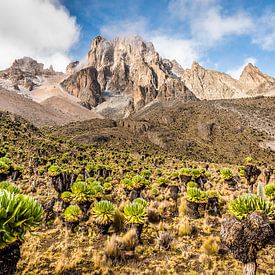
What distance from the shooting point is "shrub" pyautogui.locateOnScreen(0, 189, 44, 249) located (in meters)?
5.55

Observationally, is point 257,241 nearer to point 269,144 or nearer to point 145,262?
point 145,262

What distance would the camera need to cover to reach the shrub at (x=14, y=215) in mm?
5555

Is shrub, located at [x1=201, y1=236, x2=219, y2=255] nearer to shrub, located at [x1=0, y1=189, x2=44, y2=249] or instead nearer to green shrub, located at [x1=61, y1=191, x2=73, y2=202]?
shrub, located at [x1=0, y1=189, x2=44, y2=249]

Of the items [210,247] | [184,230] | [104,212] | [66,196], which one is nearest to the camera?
[210,247]

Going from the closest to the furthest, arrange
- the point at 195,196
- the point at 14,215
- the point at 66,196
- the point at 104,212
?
the point at 14,215
the point at 104,212
the point at 195,196
the point at 66,196

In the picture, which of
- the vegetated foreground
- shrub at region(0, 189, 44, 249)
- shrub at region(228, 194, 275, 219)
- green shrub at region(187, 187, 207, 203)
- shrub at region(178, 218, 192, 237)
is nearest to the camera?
shrub at region(0, 189, 44, 249)

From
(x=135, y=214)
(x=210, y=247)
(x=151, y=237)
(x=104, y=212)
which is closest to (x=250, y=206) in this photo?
(x=210, y=247)

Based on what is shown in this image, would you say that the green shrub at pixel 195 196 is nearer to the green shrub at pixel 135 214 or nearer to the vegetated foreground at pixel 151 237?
the vegetated foreground at pixel 151 237

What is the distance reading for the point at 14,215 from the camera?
562 cm

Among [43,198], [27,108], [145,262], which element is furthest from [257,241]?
[27,108]

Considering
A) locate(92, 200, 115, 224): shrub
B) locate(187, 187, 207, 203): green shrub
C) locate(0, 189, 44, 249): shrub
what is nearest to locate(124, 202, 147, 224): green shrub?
locate(92, 200, 115, 224): shrub

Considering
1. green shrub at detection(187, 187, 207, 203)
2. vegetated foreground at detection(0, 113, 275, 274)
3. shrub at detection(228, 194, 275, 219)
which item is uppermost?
shrub at detection(228, 194, 275, 219)

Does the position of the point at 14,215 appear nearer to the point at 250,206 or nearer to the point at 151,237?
the point at 250,206

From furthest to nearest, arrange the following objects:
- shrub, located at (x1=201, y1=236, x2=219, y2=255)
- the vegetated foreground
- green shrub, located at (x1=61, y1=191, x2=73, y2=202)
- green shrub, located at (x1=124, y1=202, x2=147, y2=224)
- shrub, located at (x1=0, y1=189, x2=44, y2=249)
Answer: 1. green shrub, located at (x1=61, y1=191, x2=73, y2=202)
2. green shrub, located at (x1=124, y1=202, x2=147, y2=224)
3. shrub, located at (x1=201, y1=236, x2=219, y2=255)
4. the vegetated foreground
5. shrub, located at (x1=0, y1=189, x2=44, y2=249)
